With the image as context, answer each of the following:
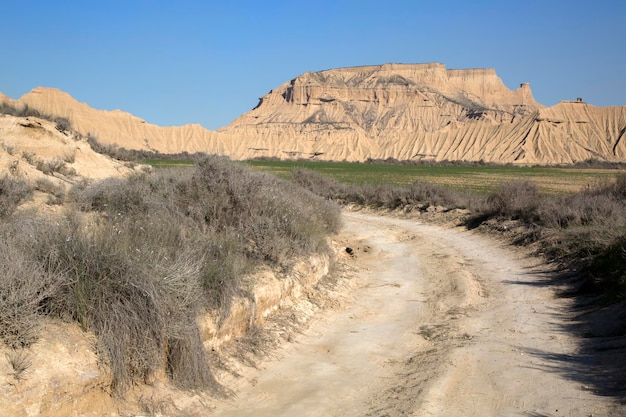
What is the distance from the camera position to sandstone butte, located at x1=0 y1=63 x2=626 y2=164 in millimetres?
110562

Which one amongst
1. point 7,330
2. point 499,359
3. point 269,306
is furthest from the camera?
point 269,306

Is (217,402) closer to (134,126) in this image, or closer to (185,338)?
(185,338)

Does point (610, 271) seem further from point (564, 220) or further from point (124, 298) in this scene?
point (124, 298)

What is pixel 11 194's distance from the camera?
10.7m

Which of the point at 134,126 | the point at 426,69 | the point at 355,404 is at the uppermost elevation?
the point at 426,69

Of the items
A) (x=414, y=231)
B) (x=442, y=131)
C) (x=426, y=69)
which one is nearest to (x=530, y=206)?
(x=414, y=231)

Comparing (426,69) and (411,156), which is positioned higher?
(426,69)

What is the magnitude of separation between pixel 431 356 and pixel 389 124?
15612cm

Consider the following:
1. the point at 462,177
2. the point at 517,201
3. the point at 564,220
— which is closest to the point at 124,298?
the point at 564,220

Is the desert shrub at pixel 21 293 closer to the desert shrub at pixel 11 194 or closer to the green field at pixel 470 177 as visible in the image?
the desert shrub at pixel 11 194

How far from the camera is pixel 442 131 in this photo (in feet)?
435

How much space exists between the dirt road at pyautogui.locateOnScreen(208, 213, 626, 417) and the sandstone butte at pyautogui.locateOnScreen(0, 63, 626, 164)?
5628 cm

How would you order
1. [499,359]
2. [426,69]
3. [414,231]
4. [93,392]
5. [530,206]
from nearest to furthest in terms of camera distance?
[93,392] → [499,359] → [530,206] → [414,231] → [426,69]

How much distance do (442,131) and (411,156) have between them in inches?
581
